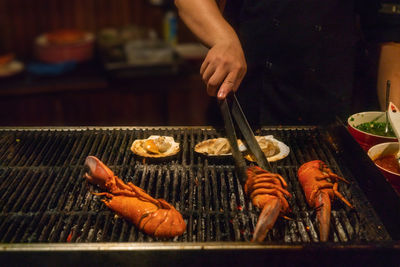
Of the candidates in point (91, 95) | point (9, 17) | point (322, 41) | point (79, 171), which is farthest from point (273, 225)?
point (9, 17)

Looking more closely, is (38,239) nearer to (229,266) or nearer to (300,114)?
(229,266)

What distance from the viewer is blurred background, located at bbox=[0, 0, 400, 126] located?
5188 millimetres

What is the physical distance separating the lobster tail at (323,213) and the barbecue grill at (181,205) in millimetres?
64

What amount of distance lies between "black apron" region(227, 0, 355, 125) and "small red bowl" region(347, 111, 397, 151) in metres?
0.74

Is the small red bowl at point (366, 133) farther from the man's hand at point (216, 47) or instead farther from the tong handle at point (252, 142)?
the man's hand at point (216, 47)

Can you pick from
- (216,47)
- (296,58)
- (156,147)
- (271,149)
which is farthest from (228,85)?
(296,58)

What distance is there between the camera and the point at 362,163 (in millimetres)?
2314

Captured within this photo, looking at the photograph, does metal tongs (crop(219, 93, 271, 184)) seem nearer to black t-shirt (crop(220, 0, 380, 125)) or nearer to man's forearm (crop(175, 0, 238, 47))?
man's forearm (crop(175, 0, 238, 47))

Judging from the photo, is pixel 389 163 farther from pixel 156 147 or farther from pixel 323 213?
pixel 156 147

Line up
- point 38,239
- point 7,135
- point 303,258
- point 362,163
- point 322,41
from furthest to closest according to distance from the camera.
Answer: point 322,41 → point 7,135 → point 362,163 → point 38,239 → point 303,258

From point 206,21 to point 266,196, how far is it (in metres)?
1.43

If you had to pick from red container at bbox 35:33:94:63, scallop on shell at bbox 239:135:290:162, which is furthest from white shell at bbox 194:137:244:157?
red container at bbox 35:33:94:63

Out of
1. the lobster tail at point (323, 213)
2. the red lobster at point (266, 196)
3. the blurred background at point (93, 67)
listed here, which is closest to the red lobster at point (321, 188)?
the lobster tail at point (323, 213)

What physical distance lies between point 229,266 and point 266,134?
1.37 meters
